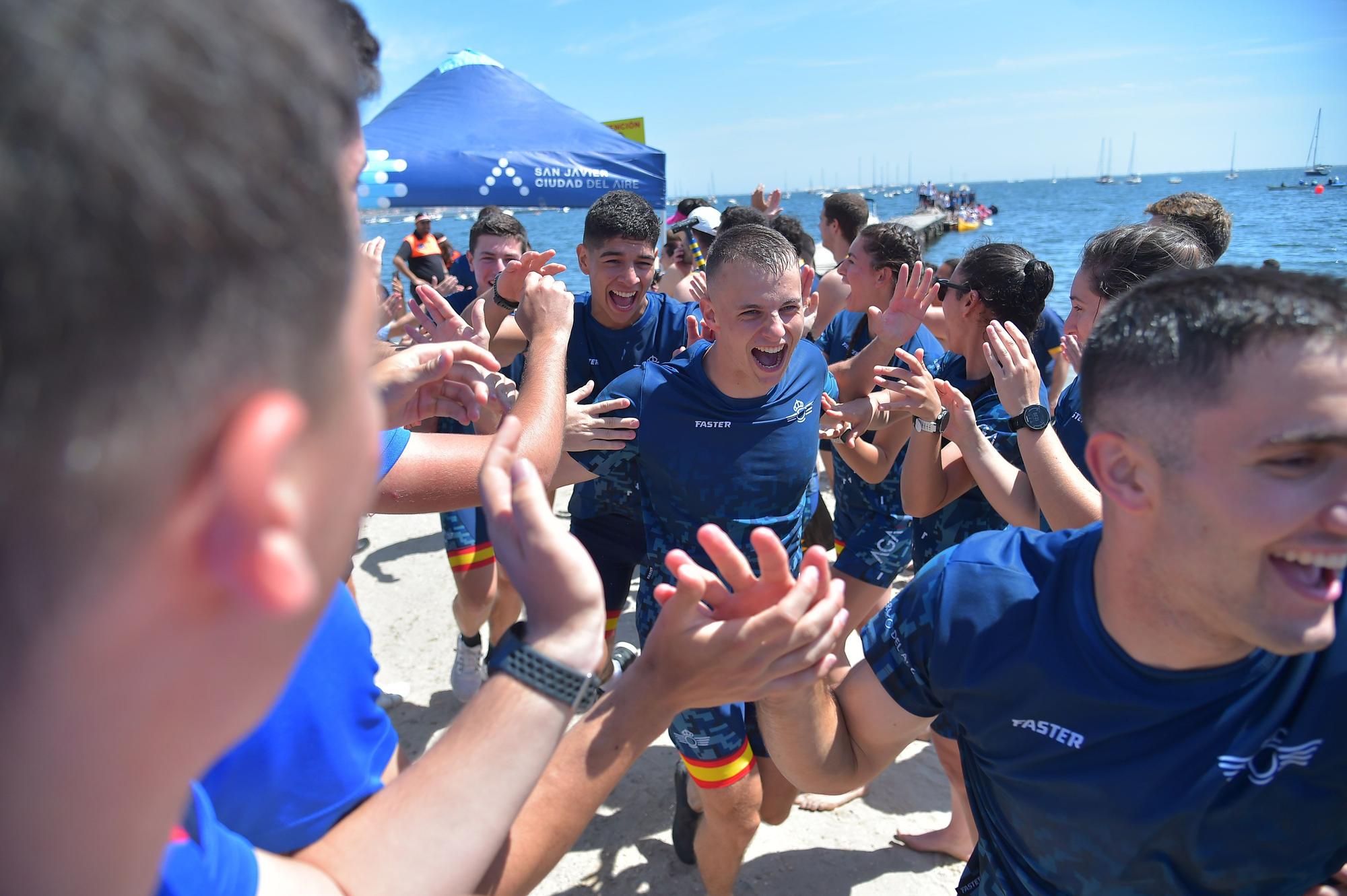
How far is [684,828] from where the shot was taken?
355 cm

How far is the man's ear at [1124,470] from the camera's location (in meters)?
1.67

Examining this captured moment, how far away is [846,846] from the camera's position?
3.61 metres

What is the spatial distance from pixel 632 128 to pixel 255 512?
10.2 meters

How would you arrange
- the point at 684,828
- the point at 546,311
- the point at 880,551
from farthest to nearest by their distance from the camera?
the point at 880,551, the point at 684,828, the point at 546,311

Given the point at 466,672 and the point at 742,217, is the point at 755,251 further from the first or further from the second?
the point at 742,217

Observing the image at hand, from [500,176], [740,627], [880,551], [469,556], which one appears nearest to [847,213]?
[500,176]

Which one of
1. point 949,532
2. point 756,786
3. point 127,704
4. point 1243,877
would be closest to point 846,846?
point 756,786

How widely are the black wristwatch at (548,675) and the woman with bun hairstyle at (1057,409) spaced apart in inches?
80.3

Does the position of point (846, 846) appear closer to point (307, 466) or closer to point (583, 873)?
point (583, 873)

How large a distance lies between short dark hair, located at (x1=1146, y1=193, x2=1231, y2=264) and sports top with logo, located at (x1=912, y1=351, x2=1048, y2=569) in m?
1.20

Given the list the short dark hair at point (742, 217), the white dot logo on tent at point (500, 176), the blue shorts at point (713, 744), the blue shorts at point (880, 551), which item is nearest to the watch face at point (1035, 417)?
the blue shorts at point (880, 551)

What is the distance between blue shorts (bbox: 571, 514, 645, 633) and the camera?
4.26m

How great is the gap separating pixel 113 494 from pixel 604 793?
1.35 metres

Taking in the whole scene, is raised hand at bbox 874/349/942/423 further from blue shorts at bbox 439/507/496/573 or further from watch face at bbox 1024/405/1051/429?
blue shorts at bbox 439/507/496/573
